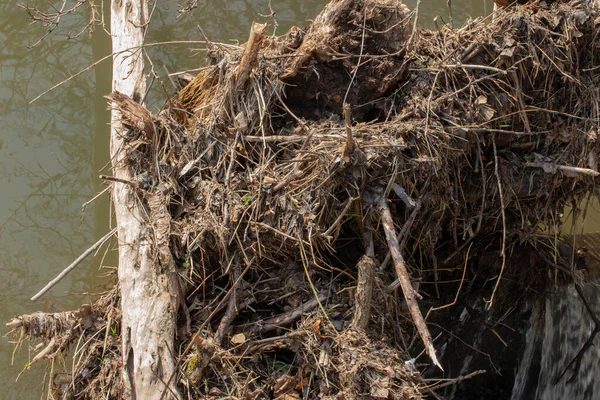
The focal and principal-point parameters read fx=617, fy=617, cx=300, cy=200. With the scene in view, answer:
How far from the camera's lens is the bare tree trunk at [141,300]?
2.89 metres

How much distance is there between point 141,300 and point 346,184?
1.19m

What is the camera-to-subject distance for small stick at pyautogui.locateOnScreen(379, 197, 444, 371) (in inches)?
108

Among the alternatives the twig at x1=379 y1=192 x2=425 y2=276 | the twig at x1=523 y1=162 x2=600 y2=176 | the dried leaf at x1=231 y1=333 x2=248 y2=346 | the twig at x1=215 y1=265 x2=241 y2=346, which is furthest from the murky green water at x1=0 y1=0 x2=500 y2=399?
the twig at x1=523 y1=162 x2=600 y2=176

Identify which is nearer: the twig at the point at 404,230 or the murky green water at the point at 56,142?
the twig at the point at 404,230

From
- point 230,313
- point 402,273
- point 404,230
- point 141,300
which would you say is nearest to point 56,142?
point 141,300

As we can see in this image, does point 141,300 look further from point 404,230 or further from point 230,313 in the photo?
point 404,230

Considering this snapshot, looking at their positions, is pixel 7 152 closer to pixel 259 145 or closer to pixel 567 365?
pixel 259 145

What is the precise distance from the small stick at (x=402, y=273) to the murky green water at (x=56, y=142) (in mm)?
2449

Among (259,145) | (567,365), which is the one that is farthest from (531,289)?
(259,145)

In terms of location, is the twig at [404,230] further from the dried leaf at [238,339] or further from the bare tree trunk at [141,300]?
the bare tree trunk at [141,300]

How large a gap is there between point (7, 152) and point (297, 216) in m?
3.23

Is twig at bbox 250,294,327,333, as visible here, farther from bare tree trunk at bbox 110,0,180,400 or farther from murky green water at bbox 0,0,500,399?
murky green water at bbox 0,0,500,399

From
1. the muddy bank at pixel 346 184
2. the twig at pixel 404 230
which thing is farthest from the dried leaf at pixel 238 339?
the twig at pixel 404 230

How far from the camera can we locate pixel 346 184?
3156 mm
